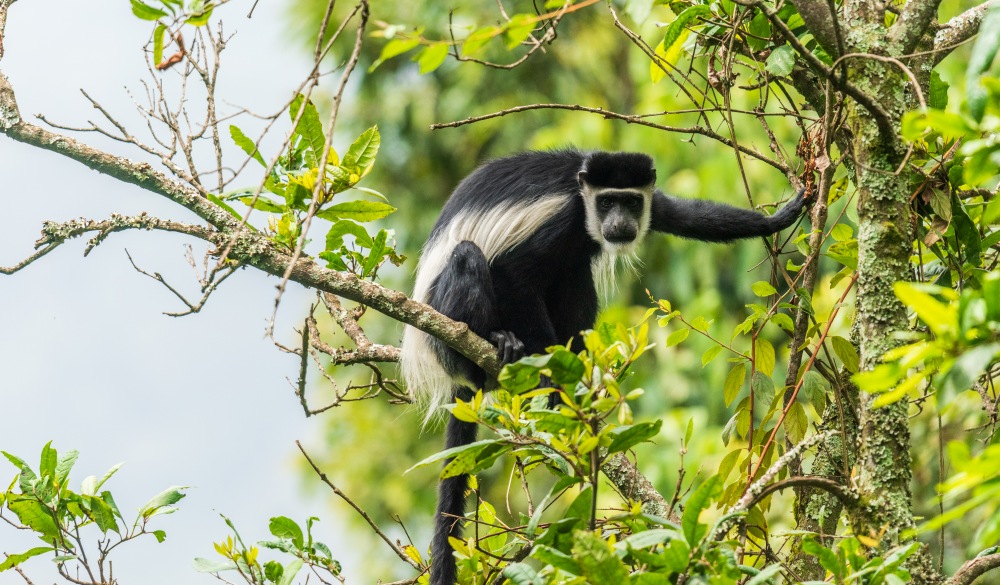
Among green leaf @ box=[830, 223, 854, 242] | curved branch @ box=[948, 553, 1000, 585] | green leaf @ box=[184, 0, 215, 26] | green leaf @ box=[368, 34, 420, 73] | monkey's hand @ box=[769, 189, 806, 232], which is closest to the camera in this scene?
green leaf @ box=[368, 34, 420, 73]

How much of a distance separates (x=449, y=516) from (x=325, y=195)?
85 centimetres

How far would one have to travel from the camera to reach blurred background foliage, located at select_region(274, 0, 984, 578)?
22.9 ft

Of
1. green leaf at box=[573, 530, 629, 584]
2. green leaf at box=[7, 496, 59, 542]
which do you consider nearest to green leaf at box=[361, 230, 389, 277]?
green leaf at box=[7, 496, 59, 542]

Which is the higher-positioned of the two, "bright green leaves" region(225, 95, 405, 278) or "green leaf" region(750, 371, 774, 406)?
"bright green leaves" region(225, 95, 405, 278)

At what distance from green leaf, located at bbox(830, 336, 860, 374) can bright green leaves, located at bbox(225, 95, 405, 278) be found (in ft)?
3.57

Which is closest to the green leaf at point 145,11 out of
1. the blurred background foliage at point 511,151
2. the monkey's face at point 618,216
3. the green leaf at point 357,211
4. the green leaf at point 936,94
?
the green leaf at point 357,211

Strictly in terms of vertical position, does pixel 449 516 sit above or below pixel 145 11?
below

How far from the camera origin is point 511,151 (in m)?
7.62

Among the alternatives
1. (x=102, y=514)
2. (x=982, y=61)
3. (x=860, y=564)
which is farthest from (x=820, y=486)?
(x=102, y=514)

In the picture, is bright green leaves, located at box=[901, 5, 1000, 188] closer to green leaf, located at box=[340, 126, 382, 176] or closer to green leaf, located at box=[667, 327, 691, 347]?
green leaf, located at box=[667, 327, 691, 347]

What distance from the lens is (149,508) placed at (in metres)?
2.04

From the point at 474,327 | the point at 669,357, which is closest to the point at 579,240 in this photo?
the point at 474,327

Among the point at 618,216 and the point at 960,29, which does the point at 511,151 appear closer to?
the point at 618,216

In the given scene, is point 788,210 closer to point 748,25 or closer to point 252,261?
point 748,25
